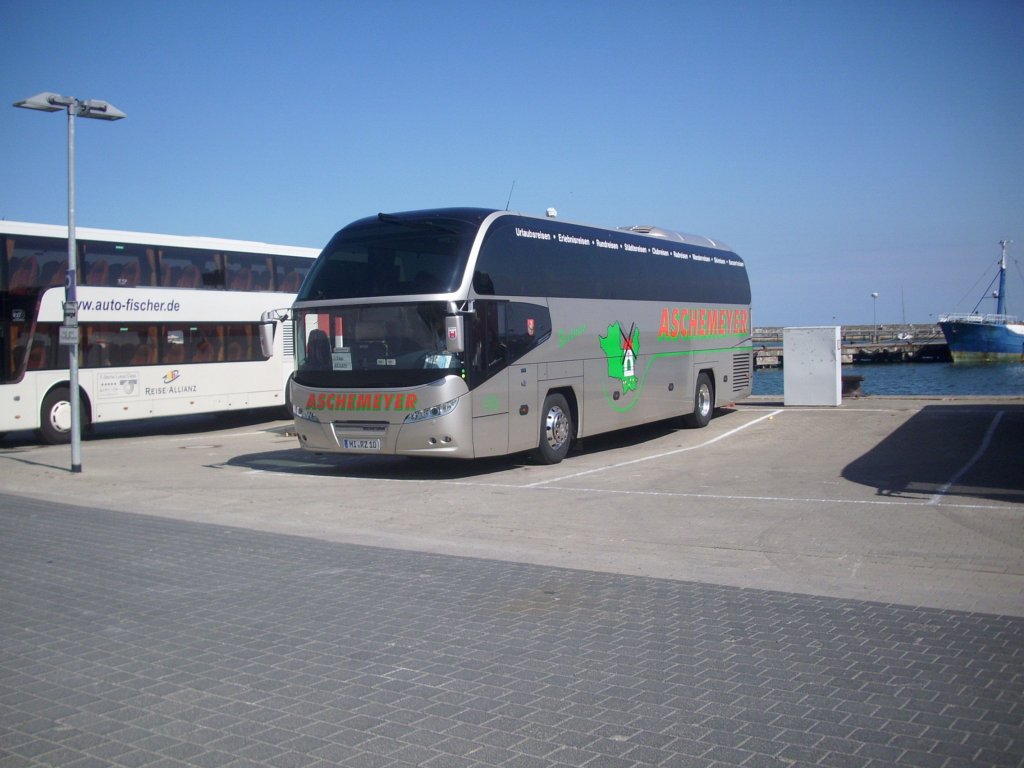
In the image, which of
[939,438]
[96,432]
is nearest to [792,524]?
[939,438]

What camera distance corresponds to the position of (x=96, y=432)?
2553 centimetres

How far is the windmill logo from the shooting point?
17531 mm

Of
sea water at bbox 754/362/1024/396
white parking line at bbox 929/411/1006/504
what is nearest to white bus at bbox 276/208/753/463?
white parking line at bbox 929/411/1006/504

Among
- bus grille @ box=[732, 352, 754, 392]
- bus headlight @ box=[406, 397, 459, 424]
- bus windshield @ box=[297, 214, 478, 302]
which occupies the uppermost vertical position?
bus windshield @ box=[297, 214, 478, 302]

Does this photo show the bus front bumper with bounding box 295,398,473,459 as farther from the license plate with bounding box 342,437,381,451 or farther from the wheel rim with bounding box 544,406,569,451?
the wheel rim with bounding box 544,406,569,451

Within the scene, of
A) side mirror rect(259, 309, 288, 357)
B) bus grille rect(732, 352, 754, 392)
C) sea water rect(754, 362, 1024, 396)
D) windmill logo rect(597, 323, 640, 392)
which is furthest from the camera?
sea water rect(754, 362, 1024, 396)

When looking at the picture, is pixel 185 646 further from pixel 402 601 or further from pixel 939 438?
pixel 939 438

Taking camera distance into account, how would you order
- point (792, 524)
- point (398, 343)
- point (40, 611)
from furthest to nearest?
point (398, 343) < point (792, 524) < point (40, 611)

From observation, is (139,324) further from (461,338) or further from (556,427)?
(461,338)

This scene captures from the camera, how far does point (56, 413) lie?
2100cm

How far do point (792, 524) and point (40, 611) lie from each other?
7195 millimetres

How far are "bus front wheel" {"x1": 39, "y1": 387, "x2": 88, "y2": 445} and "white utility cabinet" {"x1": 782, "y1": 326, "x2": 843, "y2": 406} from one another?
16.7 metres

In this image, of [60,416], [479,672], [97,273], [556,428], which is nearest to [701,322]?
[556,428]

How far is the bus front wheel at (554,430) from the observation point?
15.9 metres
